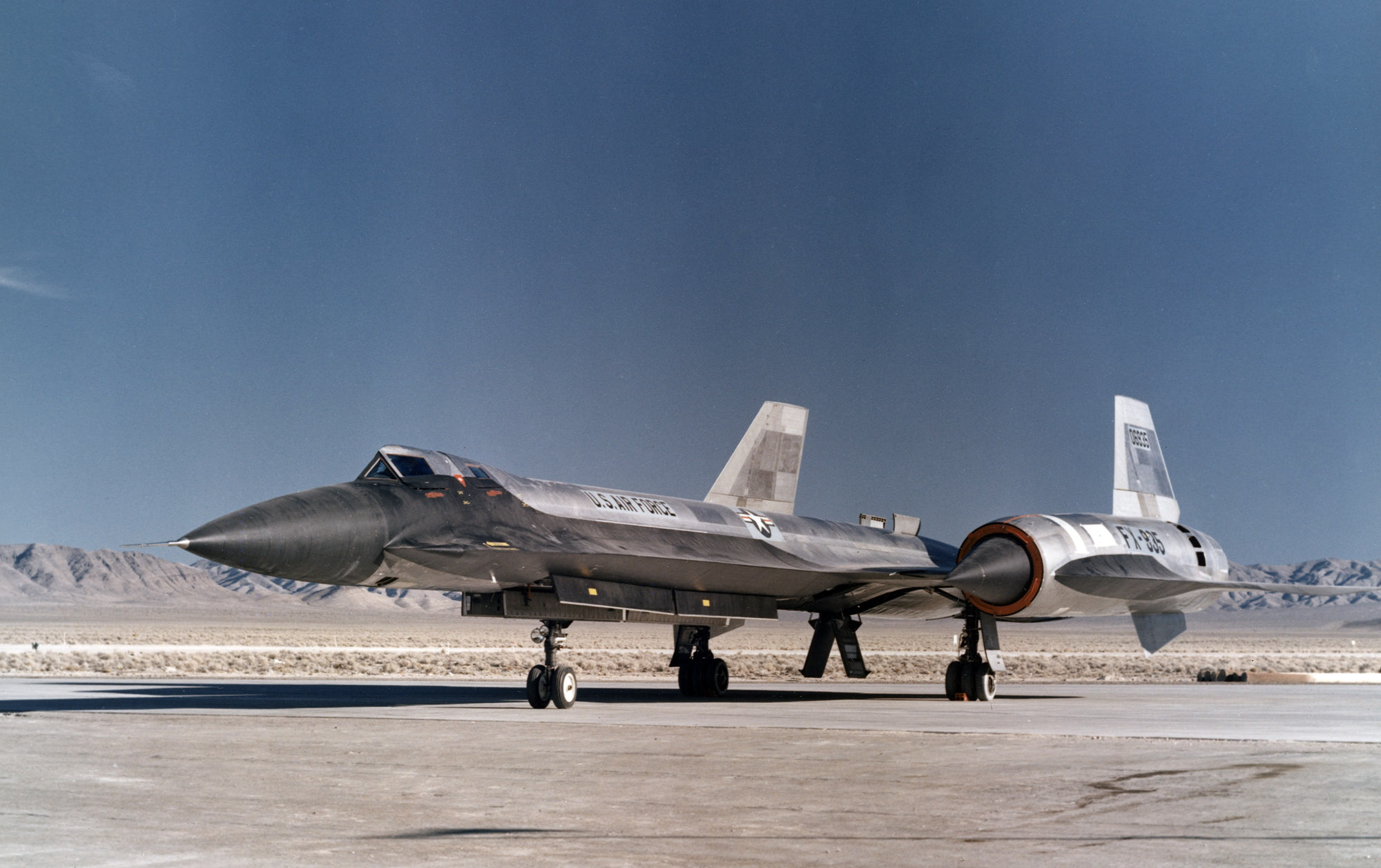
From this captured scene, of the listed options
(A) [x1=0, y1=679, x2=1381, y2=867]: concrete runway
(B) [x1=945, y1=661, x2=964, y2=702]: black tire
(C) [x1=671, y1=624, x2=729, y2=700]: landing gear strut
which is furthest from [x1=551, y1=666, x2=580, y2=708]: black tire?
(B) [x1=945, y1=661, x2=964, y2=702]: black tire

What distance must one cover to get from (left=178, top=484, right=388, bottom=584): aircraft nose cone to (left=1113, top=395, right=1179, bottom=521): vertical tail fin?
43.1 ft

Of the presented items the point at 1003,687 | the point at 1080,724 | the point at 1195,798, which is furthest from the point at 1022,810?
the point at 1003,687

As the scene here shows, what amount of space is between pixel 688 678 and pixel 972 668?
4.31m

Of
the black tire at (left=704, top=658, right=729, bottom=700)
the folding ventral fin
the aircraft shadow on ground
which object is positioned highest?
the folding ventral fin

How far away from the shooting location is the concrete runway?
562 cm

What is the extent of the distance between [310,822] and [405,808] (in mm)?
617

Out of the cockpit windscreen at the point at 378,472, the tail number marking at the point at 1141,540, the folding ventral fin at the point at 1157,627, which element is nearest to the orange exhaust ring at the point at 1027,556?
the tail number marking at the point at 1141,540

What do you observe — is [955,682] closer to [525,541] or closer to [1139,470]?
[1139,470]

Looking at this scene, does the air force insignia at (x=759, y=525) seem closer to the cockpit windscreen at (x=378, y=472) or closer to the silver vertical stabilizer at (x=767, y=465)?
the silver vertical stabilizer at (x=767, y=465)

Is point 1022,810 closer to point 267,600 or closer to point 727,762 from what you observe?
point 727,762

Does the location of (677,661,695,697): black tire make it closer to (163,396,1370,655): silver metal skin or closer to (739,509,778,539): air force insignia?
(163,396,1370,655): silver metal skin

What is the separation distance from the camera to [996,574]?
17031mm

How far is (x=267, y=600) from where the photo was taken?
180000 millimetres

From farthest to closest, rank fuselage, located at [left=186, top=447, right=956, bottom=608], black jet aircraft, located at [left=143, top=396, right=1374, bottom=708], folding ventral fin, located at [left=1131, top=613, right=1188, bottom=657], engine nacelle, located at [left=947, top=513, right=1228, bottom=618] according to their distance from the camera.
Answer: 1. folding ventral fin, located at [left=1131, top=613, right=1188, bottom=657]
2. engine nacelle, located at [left=947, top=513, right=1228, bottom=618]
3. black jet aircraft, located at [left=143, top=396, right=1374, bottom=708]
4. fuselage, located at [left=186, top=447, right=956, bottom=608]
